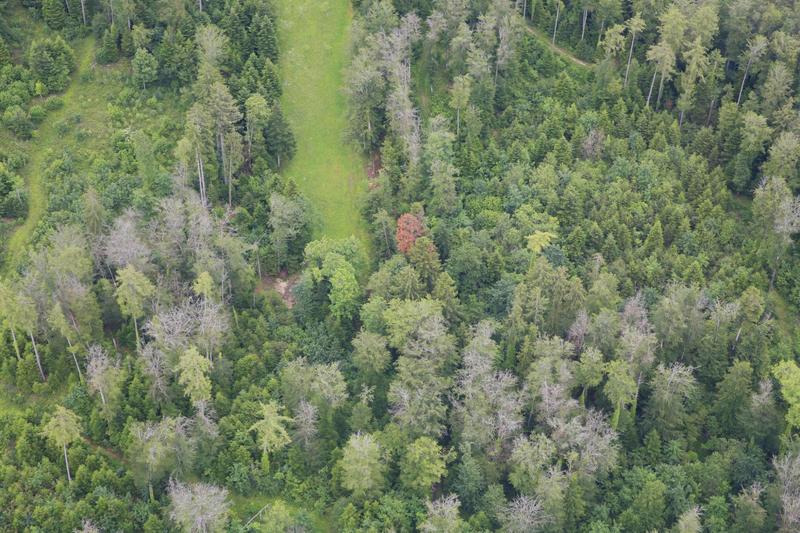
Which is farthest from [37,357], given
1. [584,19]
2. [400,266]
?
[584,19]

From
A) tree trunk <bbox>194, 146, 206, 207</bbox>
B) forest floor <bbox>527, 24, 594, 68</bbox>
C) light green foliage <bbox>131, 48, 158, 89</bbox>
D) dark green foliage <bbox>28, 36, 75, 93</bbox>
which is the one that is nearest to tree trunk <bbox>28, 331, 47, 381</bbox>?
tree trunk <bbox>194, 146, 206, 207</bbox>

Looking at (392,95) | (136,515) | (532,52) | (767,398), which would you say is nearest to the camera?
(136,515)

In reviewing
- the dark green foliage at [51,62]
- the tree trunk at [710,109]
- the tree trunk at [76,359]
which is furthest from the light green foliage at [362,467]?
the tree trunk at [710,109]

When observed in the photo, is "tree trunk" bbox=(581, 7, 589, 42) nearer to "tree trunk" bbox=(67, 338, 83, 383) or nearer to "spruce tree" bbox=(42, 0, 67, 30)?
"spruce tree" bbox=(42, 0, 67, 30)

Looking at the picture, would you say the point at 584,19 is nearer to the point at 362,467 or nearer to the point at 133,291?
the point at 133,291

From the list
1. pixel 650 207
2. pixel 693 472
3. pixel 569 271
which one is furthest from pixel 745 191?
pixel 693 472

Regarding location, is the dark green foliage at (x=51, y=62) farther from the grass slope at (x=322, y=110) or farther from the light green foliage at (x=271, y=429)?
the light green foliage at (x=271, y=429)

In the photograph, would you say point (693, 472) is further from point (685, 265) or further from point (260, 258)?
point (260, 258)
